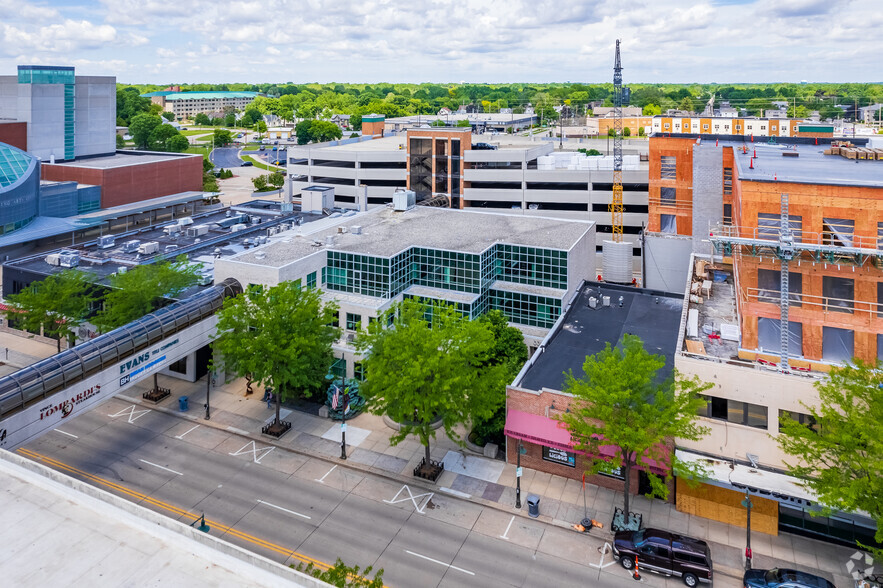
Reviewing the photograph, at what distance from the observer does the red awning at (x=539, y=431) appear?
34750 mm

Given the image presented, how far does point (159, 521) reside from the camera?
68.4 feet

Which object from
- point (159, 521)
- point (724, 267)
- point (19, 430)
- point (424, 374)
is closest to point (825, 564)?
point (424, 374)

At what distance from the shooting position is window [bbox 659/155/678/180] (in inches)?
2463

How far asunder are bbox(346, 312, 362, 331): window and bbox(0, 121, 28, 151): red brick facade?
78491mm

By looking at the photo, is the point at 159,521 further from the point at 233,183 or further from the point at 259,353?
the point at 233,183

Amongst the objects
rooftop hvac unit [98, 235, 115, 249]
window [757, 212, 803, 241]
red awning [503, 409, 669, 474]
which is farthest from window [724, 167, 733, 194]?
rooftop hvac unit [98, 235, 115, 249]

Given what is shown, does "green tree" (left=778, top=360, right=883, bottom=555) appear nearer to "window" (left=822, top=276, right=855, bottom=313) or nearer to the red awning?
"window" (left=822, top=276, right=855, bottom=313)

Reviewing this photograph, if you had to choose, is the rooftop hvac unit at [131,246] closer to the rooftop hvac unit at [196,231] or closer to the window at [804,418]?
the rooftop hvac unit at [196,231]

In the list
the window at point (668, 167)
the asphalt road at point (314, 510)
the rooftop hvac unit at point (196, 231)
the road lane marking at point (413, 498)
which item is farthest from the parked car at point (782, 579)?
the rooftop hvac unit at point (196, 231)

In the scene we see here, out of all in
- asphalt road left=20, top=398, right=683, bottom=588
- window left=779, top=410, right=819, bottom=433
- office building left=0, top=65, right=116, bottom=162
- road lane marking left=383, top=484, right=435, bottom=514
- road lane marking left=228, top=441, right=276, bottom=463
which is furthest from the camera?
office building left=0, top=65, right=116, bottom=162

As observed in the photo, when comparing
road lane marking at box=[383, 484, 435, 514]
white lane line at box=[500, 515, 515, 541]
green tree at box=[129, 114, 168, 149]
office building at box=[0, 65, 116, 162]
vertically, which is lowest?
white lane line at box=[500, 515, 515, 541]

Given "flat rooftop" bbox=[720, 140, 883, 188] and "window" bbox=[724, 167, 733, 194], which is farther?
"window" bbox=[724, 167, 733, 194]

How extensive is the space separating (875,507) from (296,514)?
2693cm

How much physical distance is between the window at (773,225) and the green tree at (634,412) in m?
8.98
